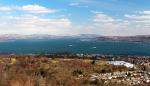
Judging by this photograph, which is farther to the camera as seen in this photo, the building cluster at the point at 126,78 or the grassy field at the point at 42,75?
the building cluster at the point at 126,78

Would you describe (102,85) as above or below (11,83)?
below

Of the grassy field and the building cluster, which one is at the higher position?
the grassy field

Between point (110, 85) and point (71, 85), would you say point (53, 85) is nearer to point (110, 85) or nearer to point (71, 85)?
point (71, 85)

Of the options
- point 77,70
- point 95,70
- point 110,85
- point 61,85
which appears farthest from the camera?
point 95,70

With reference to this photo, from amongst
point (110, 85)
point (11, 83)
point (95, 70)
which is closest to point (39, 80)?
point (11, 83)

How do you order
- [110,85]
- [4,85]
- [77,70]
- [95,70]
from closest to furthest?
[4,85] → [110,85] → [77,70] → [95,70]

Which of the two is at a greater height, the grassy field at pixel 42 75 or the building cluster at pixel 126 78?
the grassy field at pixel 42 75

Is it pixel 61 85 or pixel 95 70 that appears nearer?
pixel 61 85

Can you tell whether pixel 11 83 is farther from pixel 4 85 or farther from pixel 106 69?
pixel 106 69

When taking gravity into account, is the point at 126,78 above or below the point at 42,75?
below

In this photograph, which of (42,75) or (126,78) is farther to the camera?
(126,78)

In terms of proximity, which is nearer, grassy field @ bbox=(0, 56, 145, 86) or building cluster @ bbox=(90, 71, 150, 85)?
grassy field @ bbox=(0, 56, 145, 86)
